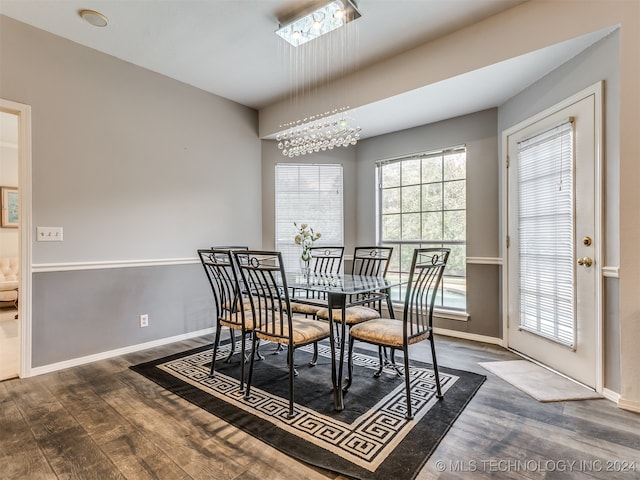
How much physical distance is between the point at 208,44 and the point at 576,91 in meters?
3.13

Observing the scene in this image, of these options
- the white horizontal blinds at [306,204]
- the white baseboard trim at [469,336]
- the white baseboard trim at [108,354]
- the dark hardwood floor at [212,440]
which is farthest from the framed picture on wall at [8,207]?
the white baseboard trim at [469,336]

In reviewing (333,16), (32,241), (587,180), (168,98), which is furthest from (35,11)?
(587,180)

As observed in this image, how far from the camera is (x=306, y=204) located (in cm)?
467

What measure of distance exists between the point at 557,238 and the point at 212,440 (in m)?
3.00

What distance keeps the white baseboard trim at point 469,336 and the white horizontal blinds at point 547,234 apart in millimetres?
433

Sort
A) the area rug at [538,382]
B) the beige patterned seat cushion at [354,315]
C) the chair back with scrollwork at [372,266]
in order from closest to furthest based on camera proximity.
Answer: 1. the area rug at [538,382]
2. the chair back with scrollwork at [372,266]
3. the beige patterned seat cushion at [354,315]

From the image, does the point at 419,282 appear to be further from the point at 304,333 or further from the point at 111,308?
the point at 111,308

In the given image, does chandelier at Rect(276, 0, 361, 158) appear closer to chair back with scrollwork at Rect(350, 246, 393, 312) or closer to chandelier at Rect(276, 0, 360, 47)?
chandelier at Rect(276, 0, 360, 47)

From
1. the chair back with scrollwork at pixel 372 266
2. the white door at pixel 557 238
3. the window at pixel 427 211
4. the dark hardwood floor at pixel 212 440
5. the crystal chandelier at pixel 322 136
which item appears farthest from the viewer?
the window at pixel 427 211

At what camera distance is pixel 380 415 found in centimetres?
207

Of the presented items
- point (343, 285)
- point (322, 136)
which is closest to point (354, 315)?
point (343, 285)

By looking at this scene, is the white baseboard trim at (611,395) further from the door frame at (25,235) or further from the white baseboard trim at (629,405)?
the door frame at (25,235)

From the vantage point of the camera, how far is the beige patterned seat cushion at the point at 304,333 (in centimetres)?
222

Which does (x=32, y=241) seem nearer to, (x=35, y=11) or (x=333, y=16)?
(x=35, y=11)
